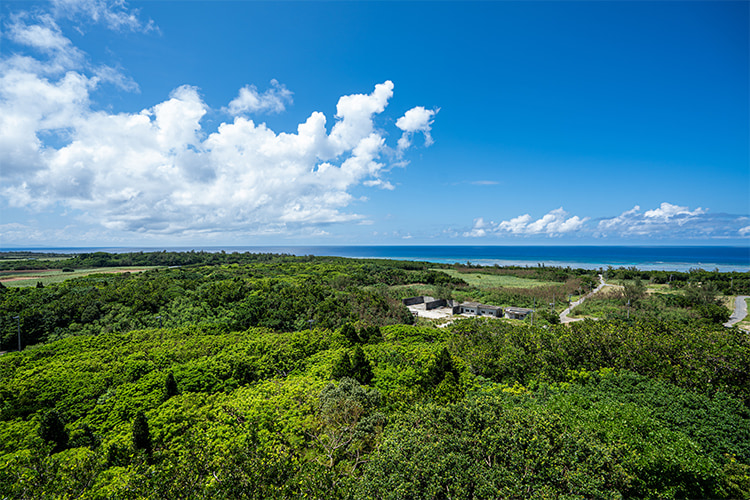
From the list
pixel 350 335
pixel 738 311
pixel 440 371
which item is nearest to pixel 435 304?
pixel 350 335

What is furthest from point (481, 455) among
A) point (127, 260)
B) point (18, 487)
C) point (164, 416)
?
point (127, 260)

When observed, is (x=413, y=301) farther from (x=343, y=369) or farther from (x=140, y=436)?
(x=140, y=436)

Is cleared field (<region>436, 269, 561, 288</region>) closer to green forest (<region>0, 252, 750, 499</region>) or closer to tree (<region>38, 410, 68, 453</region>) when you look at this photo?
green forest (<region>0, 252, 750, 499</region>)

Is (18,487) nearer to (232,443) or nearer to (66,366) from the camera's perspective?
(232,443)

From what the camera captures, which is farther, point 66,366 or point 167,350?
point 167,350

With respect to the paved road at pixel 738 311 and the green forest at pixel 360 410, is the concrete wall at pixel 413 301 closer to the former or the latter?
the green forest at pixel 360 410

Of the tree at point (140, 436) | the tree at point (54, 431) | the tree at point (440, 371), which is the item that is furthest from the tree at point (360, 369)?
the tree at point (54, 431)
